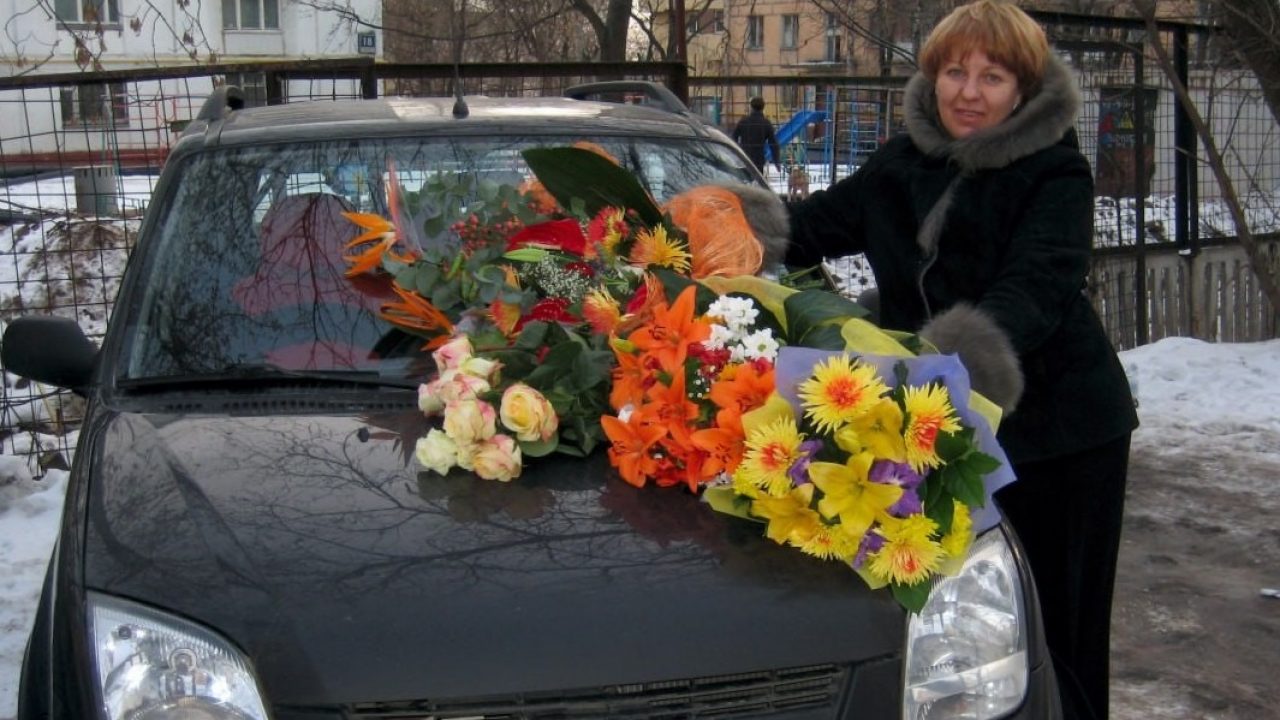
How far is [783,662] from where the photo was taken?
224cm

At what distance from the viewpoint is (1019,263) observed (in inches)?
122

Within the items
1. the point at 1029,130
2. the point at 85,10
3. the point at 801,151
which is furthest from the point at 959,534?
the point at 85,10

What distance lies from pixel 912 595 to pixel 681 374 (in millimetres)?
620

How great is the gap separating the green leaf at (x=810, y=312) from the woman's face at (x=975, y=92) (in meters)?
0.63

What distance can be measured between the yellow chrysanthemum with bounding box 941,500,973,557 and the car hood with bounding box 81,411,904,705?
161 mm

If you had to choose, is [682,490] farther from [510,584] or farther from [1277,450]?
[1277,450]

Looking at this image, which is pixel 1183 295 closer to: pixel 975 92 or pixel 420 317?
pixel 975 92

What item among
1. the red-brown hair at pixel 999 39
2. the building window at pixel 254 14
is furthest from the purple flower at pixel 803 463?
the building window at pixel 254 14

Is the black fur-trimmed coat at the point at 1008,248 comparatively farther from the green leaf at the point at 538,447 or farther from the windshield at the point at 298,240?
the green leaf at the point at 538,447

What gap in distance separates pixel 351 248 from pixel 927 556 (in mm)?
1748

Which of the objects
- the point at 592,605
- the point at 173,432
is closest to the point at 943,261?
the point at 592,605

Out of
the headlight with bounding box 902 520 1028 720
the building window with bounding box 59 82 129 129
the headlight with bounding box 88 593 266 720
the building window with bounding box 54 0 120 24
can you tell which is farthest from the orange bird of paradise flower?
the building window with bounding box 54 0 120 24

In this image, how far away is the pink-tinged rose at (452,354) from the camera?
2908 mm

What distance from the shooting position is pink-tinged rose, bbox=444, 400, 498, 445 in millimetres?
2652
